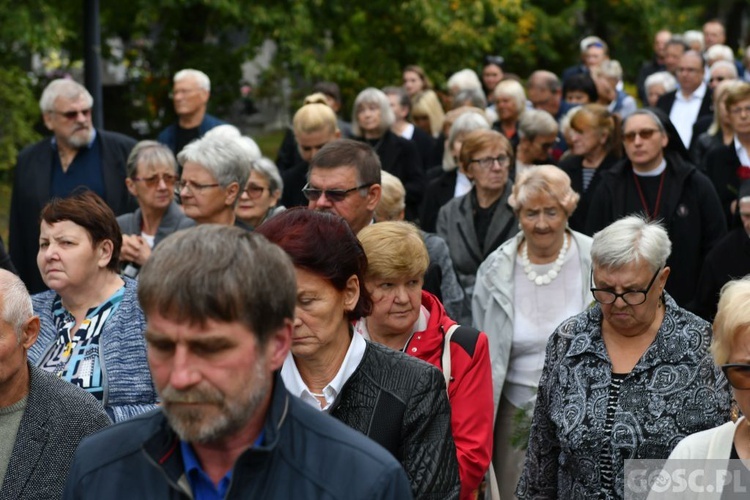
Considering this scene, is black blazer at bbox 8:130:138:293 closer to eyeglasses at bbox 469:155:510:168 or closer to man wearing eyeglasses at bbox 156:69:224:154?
man wearing eyeglasses at bbox 156:69:224:154

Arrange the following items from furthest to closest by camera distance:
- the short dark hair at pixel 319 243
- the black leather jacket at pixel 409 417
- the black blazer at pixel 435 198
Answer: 1. the black blazer at pixel 435 198
2. the short dark hair at pixel 319 243
3. the black leather jacket at pixel 409 417

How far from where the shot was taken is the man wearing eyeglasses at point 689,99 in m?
14.0

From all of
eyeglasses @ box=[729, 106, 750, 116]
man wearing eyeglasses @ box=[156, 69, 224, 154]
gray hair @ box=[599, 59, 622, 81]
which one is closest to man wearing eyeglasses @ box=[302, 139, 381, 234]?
man wearing eyeglasses @ box=[156, 69, 224, 154]

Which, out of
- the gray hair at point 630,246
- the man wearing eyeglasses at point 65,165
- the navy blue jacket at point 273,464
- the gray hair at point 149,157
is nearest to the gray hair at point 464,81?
the man wearing eyeglasses at point 65,165

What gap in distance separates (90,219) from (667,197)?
4166 millimetres

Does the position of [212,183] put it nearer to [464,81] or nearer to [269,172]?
[269,172]

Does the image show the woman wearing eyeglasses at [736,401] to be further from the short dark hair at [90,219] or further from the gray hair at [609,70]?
the gray hair at [609,70]

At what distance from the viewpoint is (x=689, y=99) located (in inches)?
562

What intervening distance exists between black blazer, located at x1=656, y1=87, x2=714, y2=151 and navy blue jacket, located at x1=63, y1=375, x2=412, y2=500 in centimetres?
997

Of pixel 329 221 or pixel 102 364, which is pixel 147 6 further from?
pixel 329 221

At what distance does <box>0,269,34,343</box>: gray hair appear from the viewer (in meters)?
4.60

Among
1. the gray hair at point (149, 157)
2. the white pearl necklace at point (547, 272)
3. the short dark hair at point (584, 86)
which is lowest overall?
the short dark hair at point (584, 86)

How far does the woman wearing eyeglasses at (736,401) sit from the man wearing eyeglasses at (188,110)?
7456 mm

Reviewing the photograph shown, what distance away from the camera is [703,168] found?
34.8 ft
